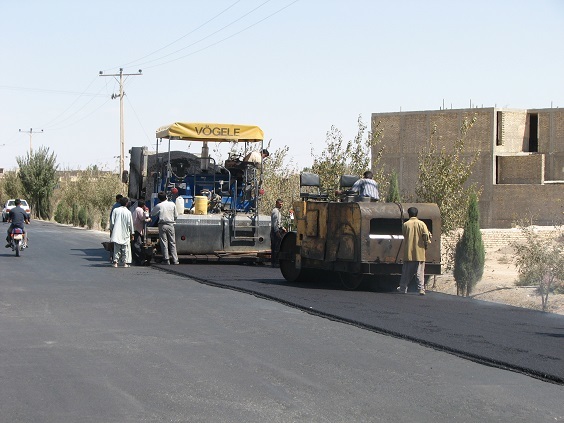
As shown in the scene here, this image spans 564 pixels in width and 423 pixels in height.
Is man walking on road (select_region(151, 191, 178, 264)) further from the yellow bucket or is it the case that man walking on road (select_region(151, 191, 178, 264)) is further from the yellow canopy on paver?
the yellow canopy on paver

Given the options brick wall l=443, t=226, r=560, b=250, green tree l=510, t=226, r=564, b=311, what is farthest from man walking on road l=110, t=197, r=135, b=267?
brick wall l=443, t=226, r=560, b=250

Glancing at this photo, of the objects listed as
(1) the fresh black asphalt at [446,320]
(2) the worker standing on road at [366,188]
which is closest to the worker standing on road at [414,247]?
(1) the fresh black asphalt at [446,320]

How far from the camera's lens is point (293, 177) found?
35.5 metres

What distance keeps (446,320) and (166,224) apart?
10.1 m

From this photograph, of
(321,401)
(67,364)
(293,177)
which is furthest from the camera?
(293,177)

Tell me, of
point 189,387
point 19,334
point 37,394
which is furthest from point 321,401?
point 19,334

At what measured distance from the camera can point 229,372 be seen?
8.63 meters

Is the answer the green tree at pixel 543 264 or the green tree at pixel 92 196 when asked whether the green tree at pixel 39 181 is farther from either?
the green tree at pixel 543 264

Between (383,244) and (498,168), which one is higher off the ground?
(498,168)

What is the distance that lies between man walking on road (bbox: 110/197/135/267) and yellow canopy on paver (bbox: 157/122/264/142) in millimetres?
2181

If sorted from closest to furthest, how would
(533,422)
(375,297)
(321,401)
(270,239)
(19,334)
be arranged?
1. (533,422)
2. (321,401)
3. (19,334)
4. (375,297)
5. (270,239)

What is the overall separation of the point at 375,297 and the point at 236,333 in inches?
190

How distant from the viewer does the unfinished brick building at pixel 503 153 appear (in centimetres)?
4928

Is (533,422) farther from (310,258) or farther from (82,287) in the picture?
(82,287)
